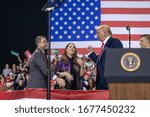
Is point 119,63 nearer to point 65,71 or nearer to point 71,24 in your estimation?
point 65,71

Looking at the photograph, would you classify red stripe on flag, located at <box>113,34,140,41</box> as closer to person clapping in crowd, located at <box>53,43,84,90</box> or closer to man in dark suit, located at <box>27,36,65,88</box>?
person clapping in crowd, located at <box>53,43,84,90</box>

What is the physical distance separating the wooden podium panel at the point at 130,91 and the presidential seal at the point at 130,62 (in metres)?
0.12

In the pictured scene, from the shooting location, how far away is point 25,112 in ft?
9.22

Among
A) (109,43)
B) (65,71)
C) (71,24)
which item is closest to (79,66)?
(65,71)

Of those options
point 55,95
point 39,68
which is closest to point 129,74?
point 55,95

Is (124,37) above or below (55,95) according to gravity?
above

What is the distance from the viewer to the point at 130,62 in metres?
3.43

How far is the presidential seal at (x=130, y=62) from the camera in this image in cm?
343

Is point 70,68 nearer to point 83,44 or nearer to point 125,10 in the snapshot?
point 83,44

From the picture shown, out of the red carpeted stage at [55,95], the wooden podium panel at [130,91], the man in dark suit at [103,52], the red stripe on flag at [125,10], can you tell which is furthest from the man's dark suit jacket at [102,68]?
the red stripe on flag at [125,10]

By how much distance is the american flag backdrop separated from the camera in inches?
436

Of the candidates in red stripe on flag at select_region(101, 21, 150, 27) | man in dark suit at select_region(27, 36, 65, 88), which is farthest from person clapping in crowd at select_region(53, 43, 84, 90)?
red stripe on flag at select_region(101, 21, 150, 27)

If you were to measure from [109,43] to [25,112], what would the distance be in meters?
2.04

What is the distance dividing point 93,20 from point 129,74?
25.6 feet
